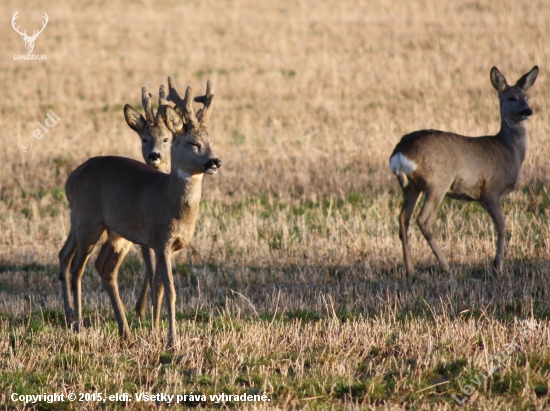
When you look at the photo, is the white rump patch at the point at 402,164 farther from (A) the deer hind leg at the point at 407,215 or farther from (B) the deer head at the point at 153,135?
(B) the deer head at the point at 153,135

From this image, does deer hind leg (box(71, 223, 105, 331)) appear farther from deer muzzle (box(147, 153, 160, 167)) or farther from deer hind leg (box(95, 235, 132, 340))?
deer muzzle (box(147, 153, 160, 167))

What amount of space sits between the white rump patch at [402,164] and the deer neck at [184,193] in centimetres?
367

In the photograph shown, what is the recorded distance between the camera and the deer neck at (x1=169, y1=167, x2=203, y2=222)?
662cm

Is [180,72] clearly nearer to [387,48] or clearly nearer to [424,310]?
[387,48]

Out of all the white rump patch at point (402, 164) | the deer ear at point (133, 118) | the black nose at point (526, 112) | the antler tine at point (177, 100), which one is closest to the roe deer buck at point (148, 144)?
the deer ear at point (133, 118)

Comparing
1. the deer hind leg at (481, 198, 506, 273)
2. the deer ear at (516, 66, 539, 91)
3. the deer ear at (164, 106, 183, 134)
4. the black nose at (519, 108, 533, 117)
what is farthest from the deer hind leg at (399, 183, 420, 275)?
the deer ear at (164, 106, 183, 134)

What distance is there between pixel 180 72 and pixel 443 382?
21.4 metres

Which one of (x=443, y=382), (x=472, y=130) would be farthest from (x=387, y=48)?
(x=443, y=382)

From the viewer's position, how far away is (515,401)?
5.42 m

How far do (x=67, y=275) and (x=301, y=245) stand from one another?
148 inches

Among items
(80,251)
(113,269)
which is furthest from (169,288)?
(80,251)

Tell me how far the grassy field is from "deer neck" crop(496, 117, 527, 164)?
3.78ft

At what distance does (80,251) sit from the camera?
292 inches

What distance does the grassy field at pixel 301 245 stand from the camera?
5.95m
